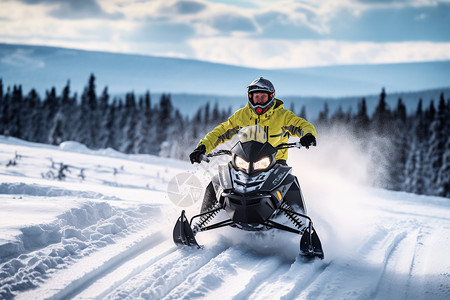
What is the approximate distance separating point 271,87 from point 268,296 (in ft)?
9.91

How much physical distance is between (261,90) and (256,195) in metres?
1.74

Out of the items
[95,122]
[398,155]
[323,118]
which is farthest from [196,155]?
[323,118]

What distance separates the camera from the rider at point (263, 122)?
18.7ft

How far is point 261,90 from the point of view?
5.74m

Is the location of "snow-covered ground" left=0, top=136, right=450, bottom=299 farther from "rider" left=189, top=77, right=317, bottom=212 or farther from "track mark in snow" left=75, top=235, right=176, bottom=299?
"rider" left=189, top=77, right=317, bottom=212

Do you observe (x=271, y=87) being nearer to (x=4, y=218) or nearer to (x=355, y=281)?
(x=355, y=281)

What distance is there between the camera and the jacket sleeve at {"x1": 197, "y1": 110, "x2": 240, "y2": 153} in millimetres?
5984

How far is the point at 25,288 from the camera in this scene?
371cm

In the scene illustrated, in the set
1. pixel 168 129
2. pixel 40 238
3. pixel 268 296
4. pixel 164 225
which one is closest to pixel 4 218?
pixel 40 238

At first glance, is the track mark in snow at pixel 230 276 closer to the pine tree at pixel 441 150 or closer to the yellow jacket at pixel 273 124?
the yellow jacket at pixel 273 124

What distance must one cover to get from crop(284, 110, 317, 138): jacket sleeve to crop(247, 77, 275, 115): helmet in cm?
34

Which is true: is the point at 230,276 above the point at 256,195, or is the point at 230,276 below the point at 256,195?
below

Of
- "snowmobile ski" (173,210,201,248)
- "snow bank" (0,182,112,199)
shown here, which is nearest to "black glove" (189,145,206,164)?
"snowmobile ski" (173,210,201,248)

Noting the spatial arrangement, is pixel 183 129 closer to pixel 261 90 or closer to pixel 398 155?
pixel 398 155
